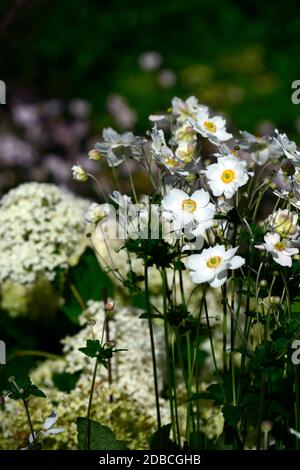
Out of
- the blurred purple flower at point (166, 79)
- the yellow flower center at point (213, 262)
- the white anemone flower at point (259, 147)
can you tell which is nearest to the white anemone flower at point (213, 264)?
the yellow flower center at point (213, 262)

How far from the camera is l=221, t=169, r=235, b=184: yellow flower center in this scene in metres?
1.31

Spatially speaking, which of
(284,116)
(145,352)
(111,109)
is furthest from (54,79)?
(145,352)

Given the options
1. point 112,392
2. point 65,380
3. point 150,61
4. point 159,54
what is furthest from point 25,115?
point 112,392

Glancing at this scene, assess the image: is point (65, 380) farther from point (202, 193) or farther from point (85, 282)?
point (202, 193)

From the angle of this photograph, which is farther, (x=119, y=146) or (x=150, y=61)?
(x=150, y=61)

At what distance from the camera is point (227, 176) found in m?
1.31

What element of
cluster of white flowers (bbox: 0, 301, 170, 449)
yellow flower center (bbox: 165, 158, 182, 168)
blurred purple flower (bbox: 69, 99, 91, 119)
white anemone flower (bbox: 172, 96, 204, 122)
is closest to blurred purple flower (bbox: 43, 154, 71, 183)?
blurred purple flower (bbox: 69, 99, 91, 119)

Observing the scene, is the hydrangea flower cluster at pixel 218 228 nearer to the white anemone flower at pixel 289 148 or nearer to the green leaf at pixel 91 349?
the white anemone flower at pixel 289 148

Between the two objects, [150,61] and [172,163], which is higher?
[150,61]

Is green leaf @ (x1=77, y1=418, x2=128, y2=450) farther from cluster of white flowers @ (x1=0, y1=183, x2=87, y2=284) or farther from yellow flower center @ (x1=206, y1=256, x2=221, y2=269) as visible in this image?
cluster of white flowers @ (x1=0, y1=183, x2=87, y2=284)

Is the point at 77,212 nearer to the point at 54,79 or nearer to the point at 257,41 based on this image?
the point at 54,79

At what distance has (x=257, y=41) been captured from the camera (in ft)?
17.3

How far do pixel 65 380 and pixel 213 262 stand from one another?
784 millimetres
